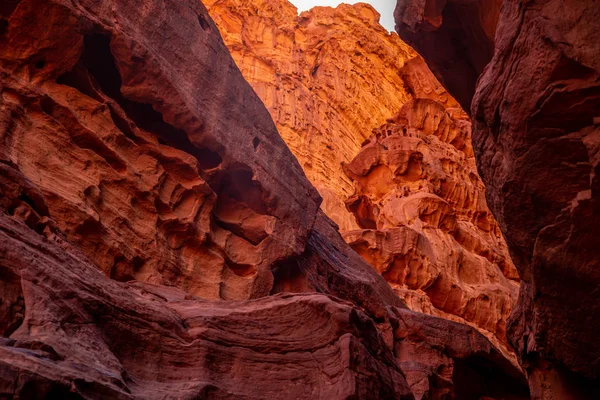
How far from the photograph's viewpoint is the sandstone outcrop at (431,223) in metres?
23.7

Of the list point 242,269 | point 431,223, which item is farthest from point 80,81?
point 431,223

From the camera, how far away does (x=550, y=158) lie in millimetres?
7473

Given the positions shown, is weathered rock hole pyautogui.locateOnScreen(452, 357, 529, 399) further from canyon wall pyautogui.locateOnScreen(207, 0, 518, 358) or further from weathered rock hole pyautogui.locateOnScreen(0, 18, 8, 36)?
weathered rock hole pyautogui.locateOnScreen(0, 18, 8, 36)

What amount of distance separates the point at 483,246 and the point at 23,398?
2561cm

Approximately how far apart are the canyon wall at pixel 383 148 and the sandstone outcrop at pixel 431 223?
0.05 metres

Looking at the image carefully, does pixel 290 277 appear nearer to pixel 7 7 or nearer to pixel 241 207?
pixel 241 207

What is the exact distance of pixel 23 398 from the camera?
4.45 meters

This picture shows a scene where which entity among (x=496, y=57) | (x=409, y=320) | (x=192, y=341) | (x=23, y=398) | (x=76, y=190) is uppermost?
(x=496, y=57)

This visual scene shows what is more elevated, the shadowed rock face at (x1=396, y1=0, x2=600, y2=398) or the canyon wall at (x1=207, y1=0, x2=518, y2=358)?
the canyon wall at (x1=207, y1=0, x2=518, y2=358)

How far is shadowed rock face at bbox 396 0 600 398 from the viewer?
693cm

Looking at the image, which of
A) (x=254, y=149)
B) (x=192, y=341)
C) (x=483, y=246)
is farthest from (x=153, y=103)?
(x=483, y=246)

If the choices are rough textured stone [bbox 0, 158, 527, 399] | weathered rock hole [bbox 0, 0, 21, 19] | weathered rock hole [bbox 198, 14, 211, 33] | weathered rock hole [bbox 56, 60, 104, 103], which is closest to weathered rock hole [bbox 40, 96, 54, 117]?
weathered rock hole [bbox 56, 60, 104, 103]

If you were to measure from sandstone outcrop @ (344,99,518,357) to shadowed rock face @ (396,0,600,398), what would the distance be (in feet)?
44.8

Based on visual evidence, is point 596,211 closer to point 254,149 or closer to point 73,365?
point 73,365
